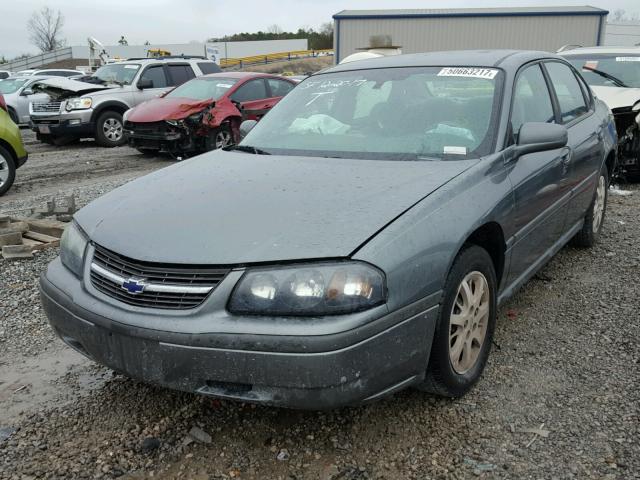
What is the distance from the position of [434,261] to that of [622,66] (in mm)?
7310

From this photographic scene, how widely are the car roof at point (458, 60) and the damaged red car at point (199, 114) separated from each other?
20.5 ft

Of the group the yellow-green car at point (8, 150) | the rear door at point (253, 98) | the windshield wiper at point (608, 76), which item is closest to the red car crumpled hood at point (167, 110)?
the rear door at point (253, 98)

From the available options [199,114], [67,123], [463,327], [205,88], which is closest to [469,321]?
[463,327]

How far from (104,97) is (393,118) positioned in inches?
411

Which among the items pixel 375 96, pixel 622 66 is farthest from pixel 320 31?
pixel 375 96

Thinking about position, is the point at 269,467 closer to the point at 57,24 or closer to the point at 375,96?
the point at 375,96

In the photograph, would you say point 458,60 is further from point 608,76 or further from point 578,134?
point 608,76

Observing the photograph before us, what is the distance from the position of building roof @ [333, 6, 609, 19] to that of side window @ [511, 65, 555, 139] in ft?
94.8

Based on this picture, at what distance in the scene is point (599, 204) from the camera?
489 cm

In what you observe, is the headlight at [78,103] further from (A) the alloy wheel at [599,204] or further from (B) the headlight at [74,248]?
(A) the alloy wheel at [599,204]

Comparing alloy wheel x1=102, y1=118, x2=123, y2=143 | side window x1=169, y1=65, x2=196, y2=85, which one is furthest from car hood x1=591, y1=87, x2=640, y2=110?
alloy wheel x1=102, y1=118, x2=123, y2=143

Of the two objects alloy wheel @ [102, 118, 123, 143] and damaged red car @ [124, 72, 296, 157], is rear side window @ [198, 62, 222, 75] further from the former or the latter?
damaged red car @ [124, 72, 296, 157]

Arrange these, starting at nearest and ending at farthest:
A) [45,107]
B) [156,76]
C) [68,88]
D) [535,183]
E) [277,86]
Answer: [535,183] → [277,86] → [45,107] → [68,88] → [156,76]

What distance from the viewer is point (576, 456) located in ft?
7.54
